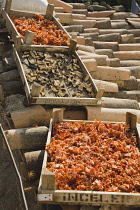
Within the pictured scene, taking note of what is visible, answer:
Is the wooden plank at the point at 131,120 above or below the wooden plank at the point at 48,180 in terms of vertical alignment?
below

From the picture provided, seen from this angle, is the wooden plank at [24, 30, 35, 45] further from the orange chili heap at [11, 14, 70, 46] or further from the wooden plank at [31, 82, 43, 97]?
the wooden plank at [31, 82, 43, 97]

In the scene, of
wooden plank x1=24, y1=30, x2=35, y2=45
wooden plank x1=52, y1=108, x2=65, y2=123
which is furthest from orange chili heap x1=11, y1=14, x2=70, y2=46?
wooden plank x1=52, y1=108, x2=65, y2=123

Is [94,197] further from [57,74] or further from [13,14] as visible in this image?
[13,14]

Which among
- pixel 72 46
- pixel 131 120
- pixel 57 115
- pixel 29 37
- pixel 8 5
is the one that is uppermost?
pixel 8 5

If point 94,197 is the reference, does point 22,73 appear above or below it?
above

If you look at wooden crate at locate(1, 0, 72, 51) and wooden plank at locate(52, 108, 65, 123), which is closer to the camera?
wooden plank at locate(52, 108, 65, 123)

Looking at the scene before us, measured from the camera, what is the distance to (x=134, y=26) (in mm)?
15000

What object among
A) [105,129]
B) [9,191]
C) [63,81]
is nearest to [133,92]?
[63,81]

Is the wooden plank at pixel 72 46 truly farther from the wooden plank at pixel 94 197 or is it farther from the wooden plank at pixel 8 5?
the wooden plank at pixel 94 197

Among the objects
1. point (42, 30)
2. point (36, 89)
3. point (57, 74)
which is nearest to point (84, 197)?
point (36, 89)

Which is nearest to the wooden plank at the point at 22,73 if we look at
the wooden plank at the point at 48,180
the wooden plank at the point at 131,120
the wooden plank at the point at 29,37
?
the wooden plank at the point at 29,37

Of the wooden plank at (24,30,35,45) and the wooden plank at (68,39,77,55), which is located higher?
the wooden plank at (24,30,35,45)

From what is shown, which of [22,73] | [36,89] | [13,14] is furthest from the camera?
[13,14]

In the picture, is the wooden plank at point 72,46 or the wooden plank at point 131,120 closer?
the wooden plank at point 131,120
